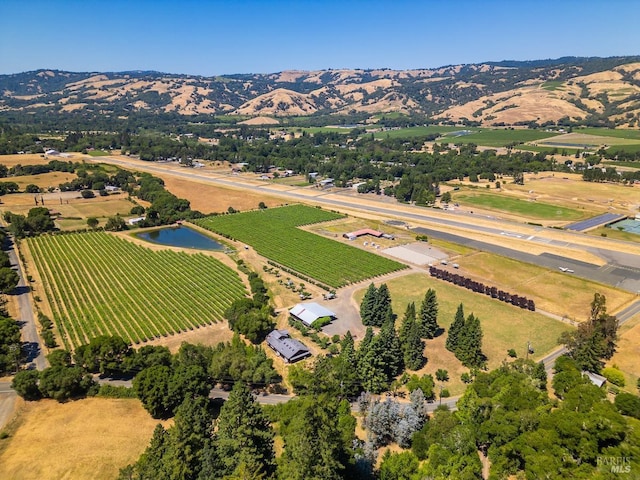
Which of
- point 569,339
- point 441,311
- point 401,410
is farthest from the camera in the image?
point 441,311

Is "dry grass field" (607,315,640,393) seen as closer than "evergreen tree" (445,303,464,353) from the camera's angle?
Yes

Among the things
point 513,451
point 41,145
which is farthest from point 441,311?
point 41,145

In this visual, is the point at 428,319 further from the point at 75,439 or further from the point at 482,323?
the point at 75,439

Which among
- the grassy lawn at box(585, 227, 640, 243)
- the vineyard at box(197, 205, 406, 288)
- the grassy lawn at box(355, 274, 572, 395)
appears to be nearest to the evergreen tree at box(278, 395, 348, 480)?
the grassy lawn at box(355, 274, 572, 395)

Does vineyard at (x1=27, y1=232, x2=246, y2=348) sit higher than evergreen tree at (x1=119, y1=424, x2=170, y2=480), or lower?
lower

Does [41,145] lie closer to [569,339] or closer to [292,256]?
[292,256]

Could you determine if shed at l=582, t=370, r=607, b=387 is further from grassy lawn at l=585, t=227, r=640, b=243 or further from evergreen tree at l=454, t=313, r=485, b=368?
grassy lawn at l=585, t=227, r=640, b=243
